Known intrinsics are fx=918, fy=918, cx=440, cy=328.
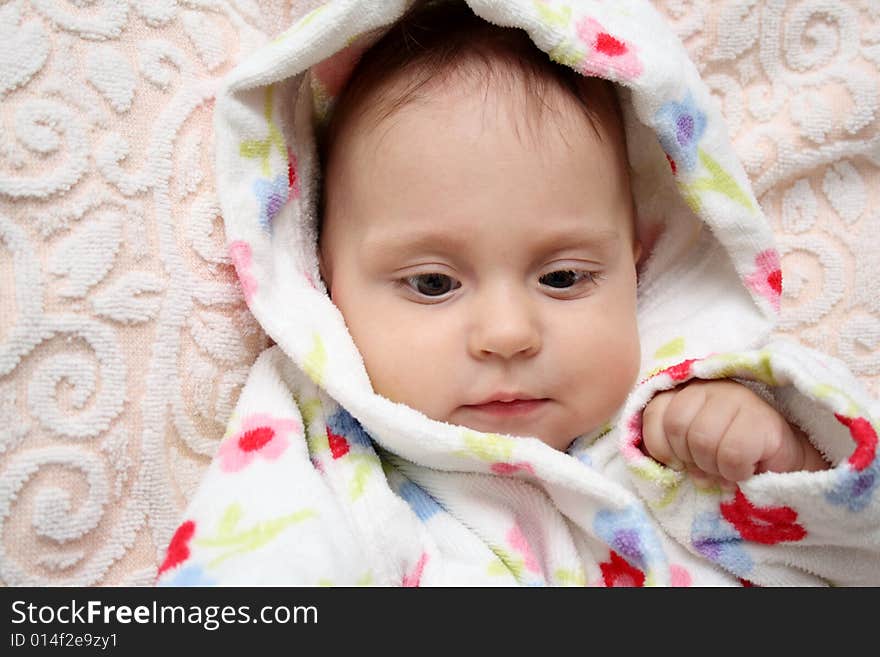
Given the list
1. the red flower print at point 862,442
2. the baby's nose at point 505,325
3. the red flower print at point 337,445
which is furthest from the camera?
the red flower print at point 337,445

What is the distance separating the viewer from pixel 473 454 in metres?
1.23

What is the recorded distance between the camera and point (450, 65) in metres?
1.30

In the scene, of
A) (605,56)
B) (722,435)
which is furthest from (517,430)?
(605,56)

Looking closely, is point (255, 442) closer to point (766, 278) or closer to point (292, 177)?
point (292, 177)

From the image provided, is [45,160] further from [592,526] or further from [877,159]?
[877,159]

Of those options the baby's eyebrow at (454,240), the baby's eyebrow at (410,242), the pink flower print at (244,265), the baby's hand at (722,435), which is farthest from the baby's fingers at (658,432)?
the pink flower print at (244,265)

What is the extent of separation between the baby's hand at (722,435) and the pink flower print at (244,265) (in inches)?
22.8

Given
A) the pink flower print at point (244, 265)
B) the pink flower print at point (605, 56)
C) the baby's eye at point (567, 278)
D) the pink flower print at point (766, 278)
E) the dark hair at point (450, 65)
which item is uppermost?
the dark hair at point (450, 65)

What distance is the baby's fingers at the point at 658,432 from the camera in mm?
1222

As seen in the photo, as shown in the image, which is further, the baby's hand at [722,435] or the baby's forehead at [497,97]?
the baby's forehead at [497,97]

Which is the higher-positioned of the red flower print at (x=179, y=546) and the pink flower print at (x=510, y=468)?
the pink flower print at (x=510, y=468)

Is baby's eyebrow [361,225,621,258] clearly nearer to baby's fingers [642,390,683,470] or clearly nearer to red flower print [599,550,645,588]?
baby's fingers [642,390,683,470]

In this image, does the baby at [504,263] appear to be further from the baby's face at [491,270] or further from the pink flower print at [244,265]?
the pink flower print at [244,265]

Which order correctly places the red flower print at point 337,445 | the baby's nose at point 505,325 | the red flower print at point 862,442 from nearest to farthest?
the red flower print at point 862,442, the baby's nose at point 505,325, the red flower print at point 337,445
